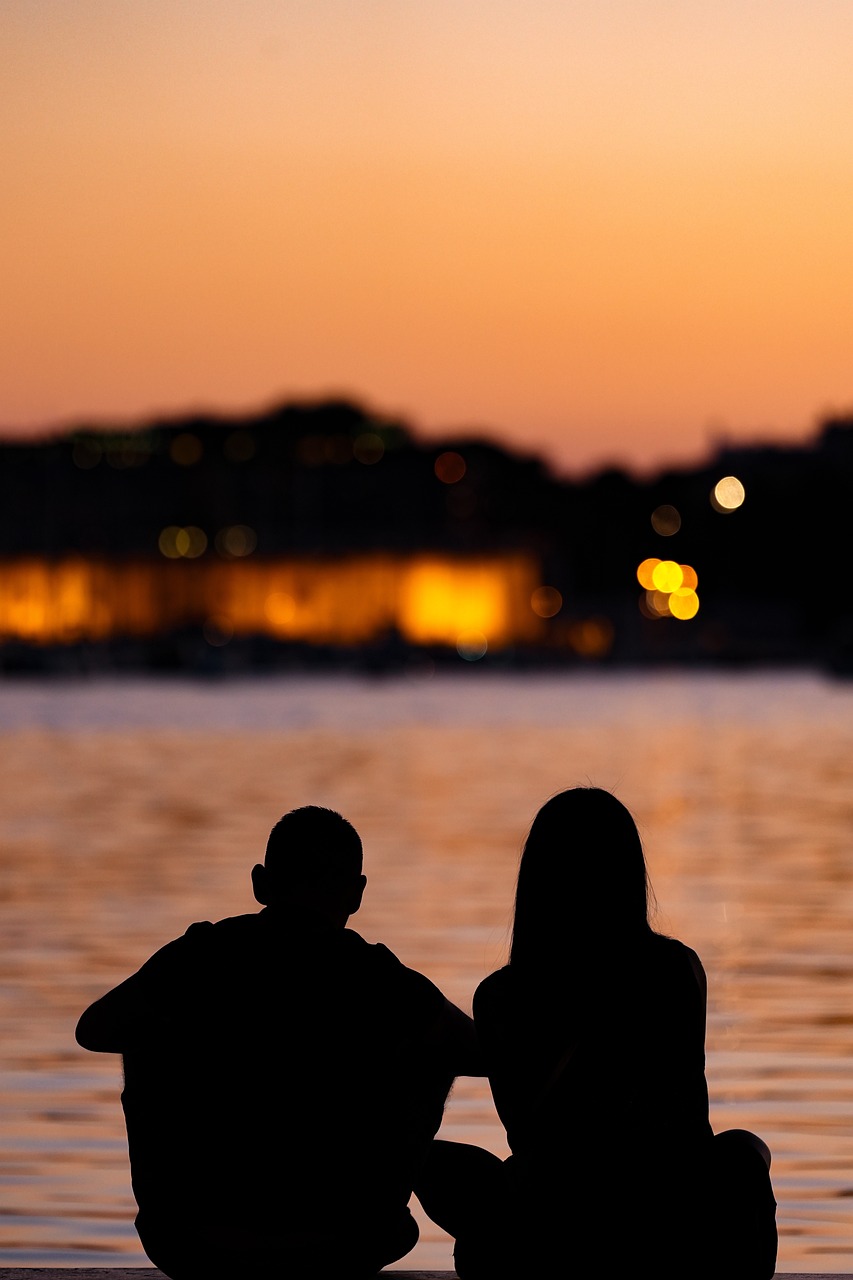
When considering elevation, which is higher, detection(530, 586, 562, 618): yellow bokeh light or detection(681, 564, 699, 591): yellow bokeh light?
detection(681, 564, 699, 591): yellow bokeh light

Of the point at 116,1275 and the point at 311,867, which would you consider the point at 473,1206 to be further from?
the point at 116,1275

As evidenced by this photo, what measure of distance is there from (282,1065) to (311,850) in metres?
0.43

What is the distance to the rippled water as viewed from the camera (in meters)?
9.52

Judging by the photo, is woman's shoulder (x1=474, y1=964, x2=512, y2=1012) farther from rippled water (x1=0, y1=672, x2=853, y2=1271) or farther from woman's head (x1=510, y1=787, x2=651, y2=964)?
rippled water (x1=0, y1=672, x2=853, y2=1271)

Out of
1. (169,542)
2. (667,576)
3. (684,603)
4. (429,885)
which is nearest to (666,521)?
(667,576)

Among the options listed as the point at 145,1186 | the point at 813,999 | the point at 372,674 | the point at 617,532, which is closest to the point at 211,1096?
the point at 145,1186

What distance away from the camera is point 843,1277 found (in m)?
6.01

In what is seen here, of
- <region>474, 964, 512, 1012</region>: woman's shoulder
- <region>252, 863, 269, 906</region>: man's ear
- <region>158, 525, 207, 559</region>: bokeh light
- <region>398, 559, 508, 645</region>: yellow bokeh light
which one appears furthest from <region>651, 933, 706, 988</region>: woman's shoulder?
<region>158, 525, 207, 559</region>: bokeh light

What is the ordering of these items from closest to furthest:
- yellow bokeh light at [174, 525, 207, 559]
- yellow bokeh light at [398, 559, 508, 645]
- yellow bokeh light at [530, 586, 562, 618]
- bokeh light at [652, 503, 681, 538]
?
bokeh light at [652, 503, 681, 538] → yellow bokeh light at [530, 586, 562, 618] → yellow bokeh light at [398, 559, 508, 645] → yellow bokeh light at [174, 525, 207, 559]

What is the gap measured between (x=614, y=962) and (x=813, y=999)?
9.00 meters

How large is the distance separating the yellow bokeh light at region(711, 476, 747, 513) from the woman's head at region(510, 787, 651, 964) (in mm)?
137767

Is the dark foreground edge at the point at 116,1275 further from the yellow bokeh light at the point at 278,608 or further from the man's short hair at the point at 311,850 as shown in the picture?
the yellow bokeh light at the point at 278,608

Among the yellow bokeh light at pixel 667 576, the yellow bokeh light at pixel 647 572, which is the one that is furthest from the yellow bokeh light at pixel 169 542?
the yellow bokeh light at pixel 667 576

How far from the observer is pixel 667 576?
147750 mm
